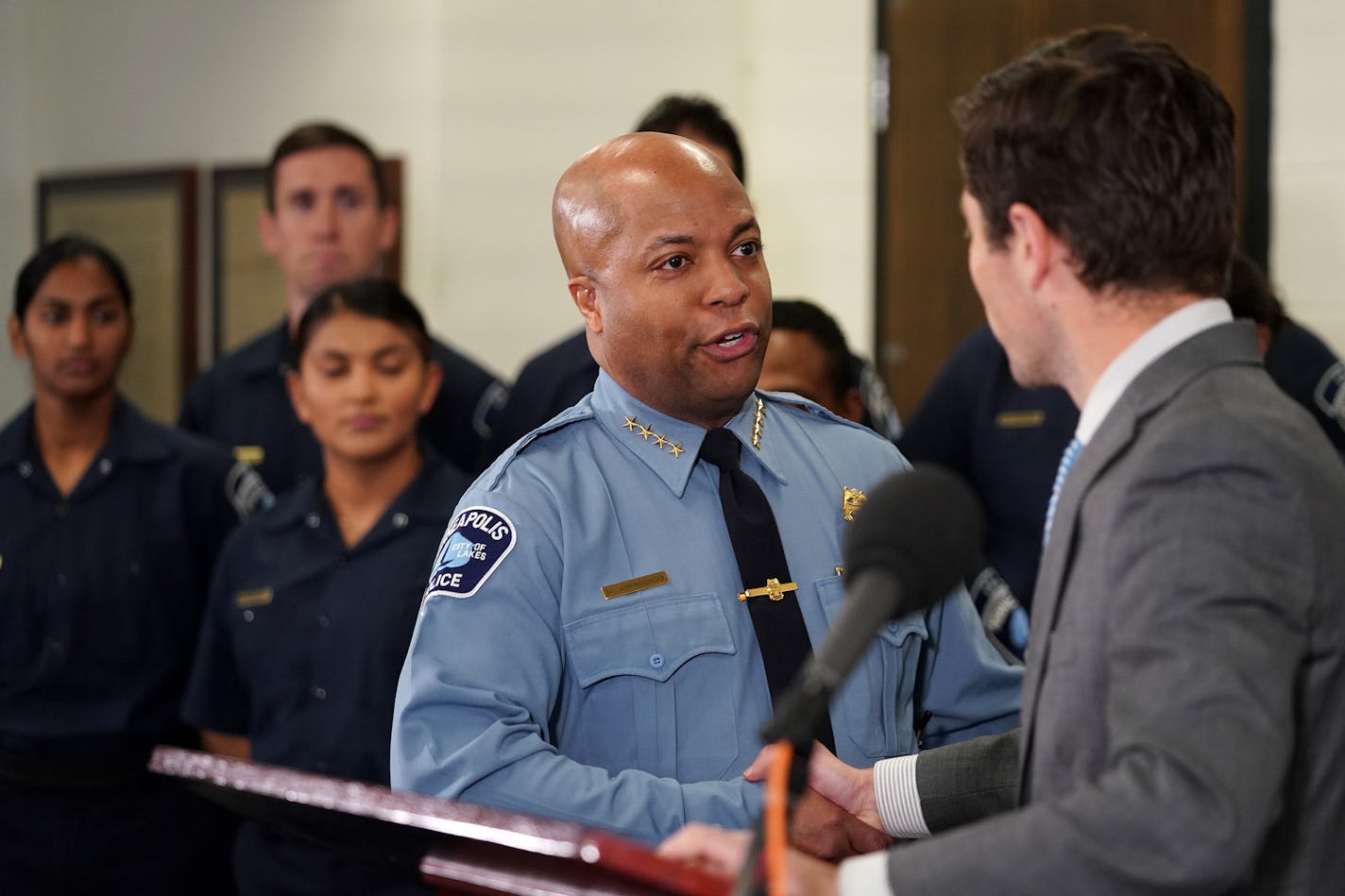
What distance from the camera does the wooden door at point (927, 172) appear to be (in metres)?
4.20

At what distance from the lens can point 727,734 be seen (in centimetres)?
164

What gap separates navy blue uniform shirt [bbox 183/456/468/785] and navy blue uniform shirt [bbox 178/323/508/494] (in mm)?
389

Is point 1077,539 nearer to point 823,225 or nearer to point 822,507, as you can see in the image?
point 822,507

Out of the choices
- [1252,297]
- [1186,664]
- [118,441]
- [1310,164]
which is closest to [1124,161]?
[1186,664]

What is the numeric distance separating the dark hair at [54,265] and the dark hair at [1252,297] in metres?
2.36

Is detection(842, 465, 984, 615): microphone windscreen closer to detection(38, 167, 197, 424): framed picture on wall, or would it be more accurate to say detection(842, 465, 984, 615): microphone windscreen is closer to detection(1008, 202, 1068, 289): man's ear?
detection(1008, 202, 1068, 289): man's ear

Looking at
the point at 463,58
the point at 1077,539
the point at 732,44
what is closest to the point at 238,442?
the point at 463,58

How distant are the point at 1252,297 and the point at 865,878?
2064mm

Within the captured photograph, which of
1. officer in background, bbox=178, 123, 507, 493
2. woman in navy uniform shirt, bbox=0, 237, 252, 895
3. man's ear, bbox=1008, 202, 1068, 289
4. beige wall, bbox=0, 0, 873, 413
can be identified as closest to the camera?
man's ear, bbox=1008, 202, 1068, 289

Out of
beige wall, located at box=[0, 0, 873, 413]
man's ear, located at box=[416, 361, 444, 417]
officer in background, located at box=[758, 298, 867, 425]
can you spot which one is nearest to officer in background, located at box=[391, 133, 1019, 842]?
officer in background, located at box=[758, 298, 867, 425]

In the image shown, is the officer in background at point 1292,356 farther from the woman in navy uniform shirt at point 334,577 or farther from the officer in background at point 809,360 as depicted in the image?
the woman in navy uniform shirt at point 334,577

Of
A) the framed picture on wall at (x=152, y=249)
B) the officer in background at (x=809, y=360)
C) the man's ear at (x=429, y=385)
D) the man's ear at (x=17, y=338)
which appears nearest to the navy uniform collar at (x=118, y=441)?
the man's ear at (x=17, y=338)

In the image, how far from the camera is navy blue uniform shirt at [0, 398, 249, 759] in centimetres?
295

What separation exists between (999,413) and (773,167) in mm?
1639
